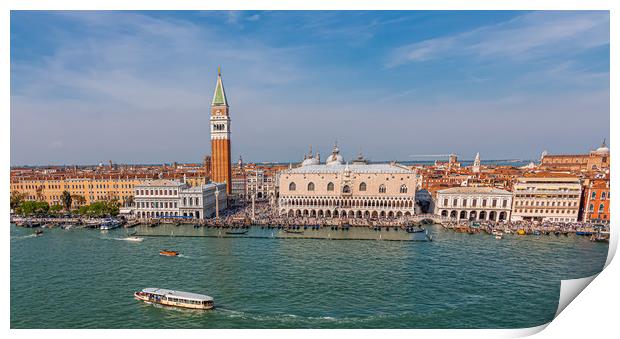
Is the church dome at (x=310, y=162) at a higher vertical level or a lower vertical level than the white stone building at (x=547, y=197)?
higher

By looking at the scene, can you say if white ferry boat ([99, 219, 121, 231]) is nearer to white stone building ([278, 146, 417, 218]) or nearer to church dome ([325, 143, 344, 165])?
white stone building ([278, 146, 417, 218])

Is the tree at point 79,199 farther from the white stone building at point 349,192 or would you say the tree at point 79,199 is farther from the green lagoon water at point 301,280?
the white stone building at point 349,192

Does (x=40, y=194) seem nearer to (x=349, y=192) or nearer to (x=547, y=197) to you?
(x=349, y=192)

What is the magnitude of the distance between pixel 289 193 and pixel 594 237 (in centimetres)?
1624

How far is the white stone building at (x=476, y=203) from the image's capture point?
19844mm


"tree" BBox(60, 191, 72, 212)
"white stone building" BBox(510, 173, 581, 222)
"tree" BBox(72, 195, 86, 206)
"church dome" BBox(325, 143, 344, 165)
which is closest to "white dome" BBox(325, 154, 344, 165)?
"church dome" BBox(325, 143, 344, 165)

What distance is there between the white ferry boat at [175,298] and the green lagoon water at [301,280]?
7.6 inches

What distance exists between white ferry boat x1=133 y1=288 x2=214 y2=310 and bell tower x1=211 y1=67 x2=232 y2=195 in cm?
1662

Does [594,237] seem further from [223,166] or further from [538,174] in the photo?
[223,166]

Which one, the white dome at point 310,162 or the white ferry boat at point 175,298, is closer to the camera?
the white ferry boat at point 175,298

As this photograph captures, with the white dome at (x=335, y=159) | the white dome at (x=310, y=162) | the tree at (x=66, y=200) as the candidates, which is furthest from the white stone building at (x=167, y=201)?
the white dome at (x=335, y=159)

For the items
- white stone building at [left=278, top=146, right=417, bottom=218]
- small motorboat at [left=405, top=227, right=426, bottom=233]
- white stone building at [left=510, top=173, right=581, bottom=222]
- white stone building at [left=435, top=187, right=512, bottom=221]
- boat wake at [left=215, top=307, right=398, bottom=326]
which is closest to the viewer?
boat wake at [left=215, top=307, right=398, bottom=326]

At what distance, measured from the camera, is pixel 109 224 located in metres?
18.4

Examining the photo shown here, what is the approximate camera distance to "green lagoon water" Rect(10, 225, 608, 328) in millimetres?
8320
